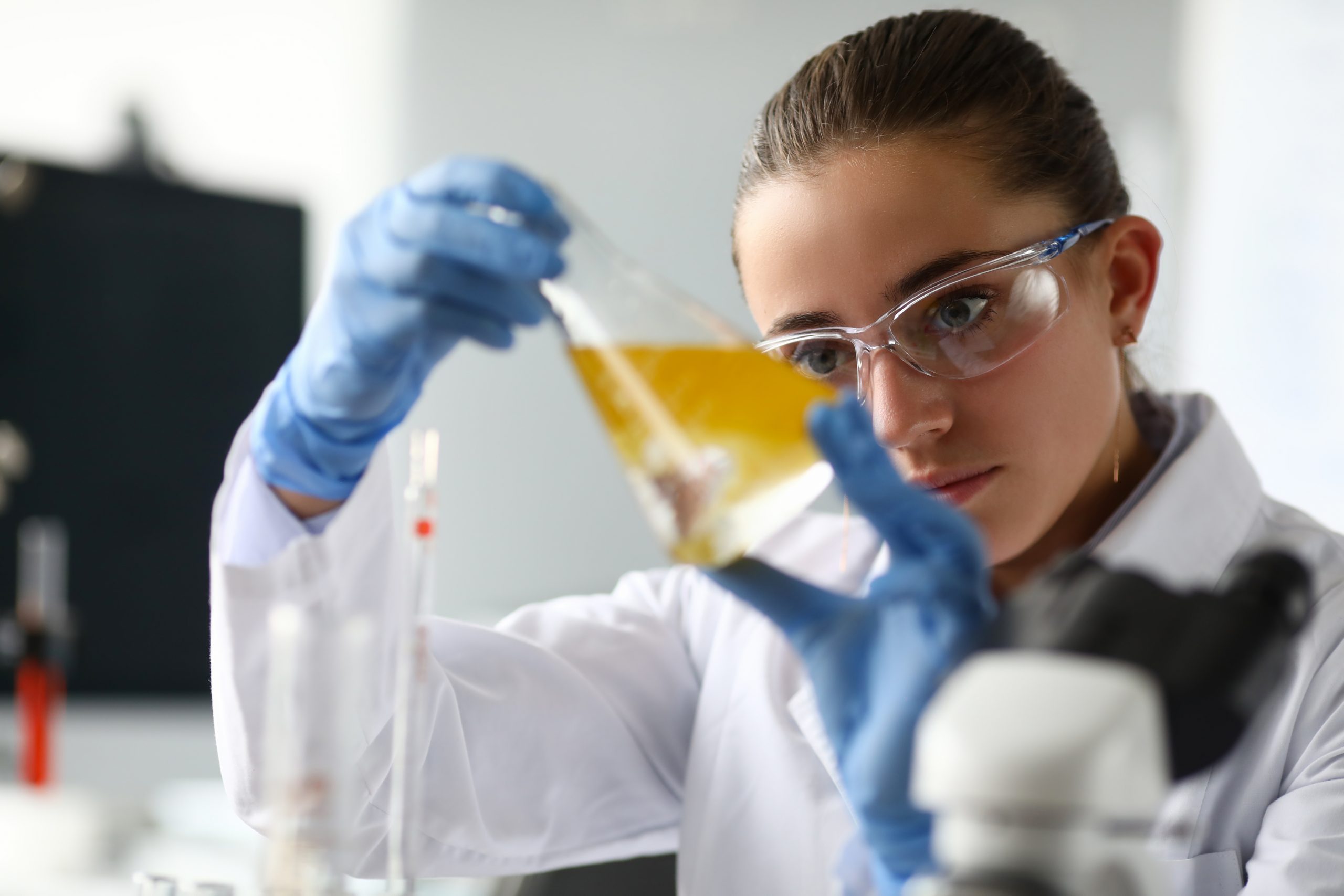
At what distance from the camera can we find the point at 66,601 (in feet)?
8.13

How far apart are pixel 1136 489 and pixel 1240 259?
1.49m

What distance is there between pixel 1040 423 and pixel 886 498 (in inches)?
19.7

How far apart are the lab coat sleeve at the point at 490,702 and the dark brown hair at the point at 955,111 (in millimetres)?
556

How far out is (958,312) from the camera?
109 cm

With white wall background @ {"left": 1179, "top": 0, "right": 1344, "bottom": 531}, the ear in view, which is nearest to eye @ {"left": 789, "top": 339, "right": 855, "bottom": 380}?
the ear

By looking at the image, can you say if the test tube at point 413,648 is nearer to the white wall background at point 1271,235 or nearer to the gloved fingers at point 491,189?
the gloved fingers at point 491,189

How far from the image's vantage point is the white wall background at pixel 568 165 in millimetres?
2912

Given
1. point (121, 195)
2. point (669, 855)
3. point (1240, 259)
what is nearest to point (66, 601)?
point (121, 195)

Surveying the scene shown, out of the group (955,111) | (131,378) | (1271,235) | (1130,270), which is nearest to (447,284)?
(955,111)

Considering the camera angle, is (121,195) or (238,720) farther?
(121,195)

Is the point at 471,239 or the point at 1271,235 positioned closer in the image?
the point at 471,239

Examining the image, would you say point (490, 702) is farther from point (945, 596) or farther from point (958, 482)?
point (945, 596)

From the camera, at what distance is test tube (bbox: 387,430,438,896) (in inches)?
30.1

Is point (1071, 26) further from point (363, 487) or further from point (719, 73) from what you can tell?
point (363, 487)
